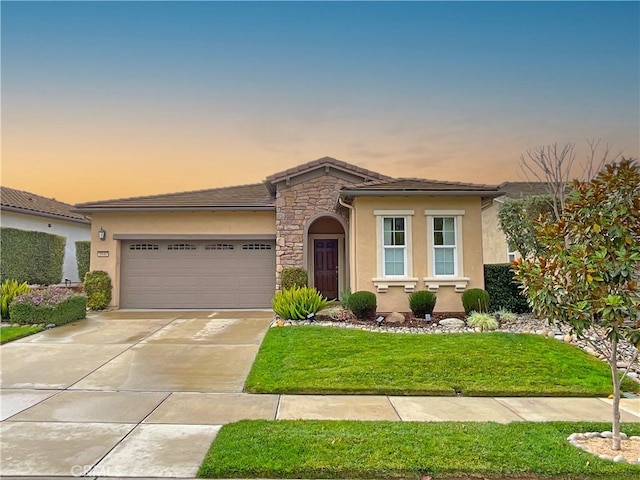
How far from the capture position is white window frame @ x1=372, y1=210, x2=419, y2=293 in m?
11.5

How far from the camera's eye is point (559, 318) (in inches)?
170

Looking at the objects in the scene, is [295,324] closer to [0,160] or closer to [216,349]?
[216,349]

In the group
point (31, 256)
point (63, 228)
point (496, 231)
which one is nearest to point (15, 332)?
point (31, 256)

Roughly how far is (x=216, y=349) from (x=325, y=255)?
312 inches

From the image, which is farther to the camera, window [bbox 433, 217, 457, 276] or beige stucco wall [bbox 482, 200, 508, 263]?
beige stucco wall [bbox 482, 200, 508, 263]

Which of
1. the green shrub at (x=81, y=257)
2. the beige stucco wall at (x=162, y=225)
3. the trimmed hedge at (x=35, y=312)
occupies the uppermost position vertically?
the beige stucco wall at (x=162, y=225)

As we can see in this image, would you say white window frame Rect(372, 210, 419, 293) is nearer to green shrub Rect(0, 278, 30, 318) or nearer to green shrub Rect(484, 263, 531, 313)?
green shrub Rect(484, 263, 531, 313)

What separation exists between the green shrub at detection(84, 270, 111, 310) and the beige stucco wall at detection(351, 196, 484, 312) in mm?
8810

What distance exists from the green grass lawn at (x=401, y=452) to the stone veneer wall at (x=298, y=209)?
31.2 ft

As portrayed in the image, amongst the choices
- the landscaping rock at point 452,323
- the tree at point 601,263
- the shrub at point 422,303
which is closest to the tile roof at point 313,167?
the shrub at point 422,303

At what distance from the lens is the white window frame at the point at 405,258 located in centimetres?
1148

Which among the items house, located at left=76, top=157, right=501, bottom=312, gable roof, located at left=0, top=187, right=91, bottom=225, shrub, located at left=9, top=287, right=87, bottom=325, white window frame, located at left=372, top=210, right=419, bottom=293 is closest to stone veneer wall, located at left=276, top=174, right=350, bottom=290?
house, located at left=76, top=157, right=501, bottom=312

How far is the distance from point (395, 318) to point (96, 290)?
1024 cm

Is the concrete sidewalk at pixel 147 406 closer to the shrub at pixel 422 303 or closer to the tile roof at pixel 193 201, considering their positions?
the shrub at pixel 422 303
